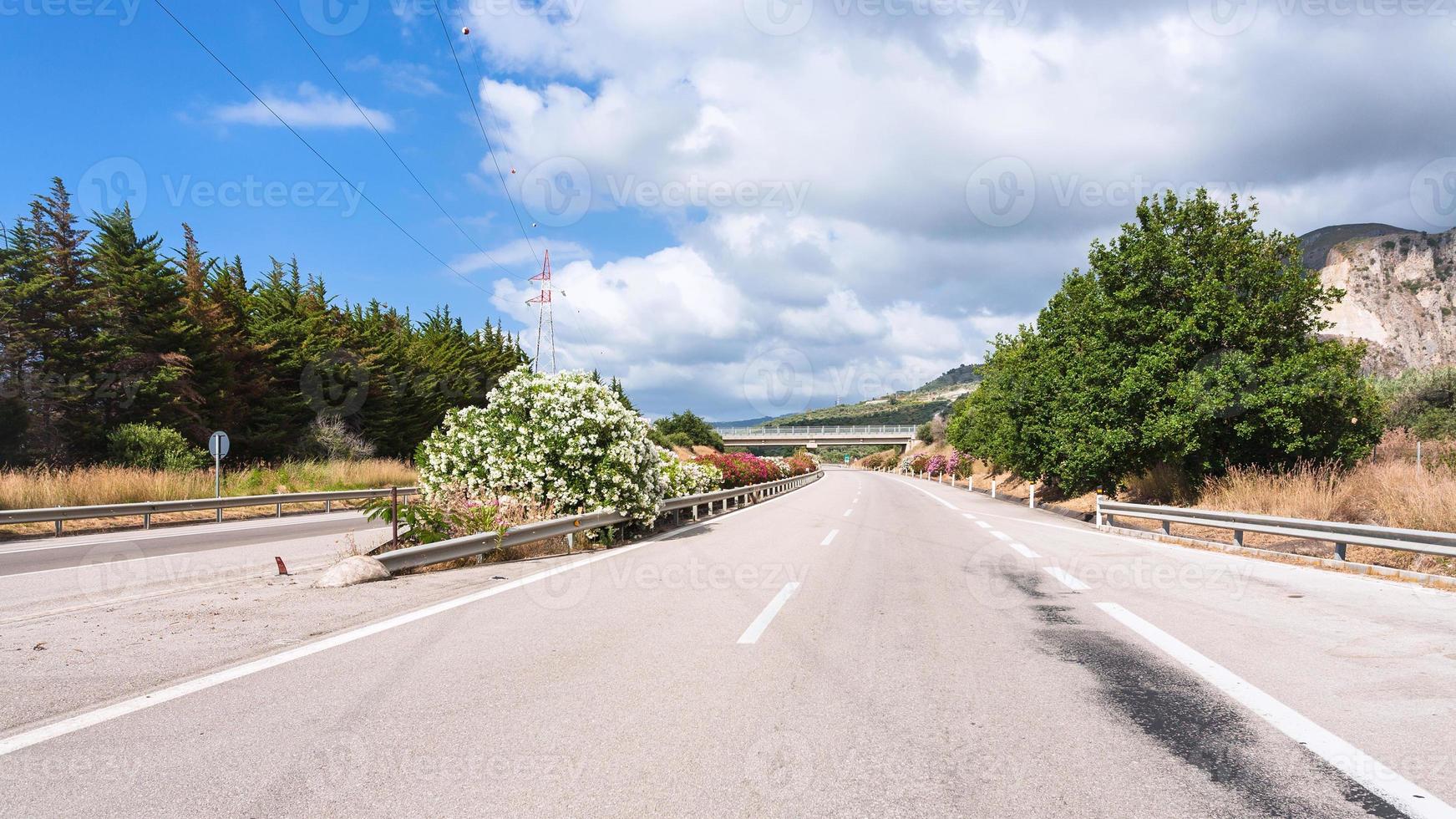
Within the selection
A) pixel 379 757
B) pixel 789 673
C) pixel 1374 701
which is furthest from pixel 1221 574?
pixel 379 757

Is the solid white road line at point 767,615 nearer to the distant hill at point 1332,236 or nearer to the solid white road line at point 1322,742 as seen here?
the solid white road line at point 1322,742

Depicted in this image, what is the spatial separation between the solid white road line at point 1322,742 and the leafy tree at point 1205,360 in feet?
48.8

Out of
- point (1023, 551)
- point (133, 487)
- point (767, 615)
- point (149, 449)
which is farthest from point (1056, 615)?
point (149, 449)

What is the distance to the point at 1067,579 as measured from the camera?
9.54m

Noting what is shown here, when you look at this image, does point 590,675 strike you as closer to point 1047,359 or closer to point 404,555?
point 404,555

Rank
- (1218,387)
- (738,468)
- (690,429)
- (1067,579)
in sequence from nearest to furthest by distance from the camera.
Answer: (1067,579) → (1218,387) → (738,468) → (690,429)

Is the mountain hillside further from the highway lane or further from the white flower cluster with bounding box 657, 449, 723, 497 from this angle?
the highway lane

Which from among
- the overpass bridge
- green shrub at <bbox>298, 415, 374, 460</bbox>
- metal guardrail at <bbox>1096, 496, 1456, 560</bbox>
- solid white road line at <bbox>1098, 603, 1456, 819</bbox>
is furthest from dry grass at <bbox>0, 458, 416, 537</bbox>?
the overpass bridge

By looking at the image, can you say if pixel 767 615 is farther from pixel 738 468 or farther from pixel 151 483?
pixel 738 468

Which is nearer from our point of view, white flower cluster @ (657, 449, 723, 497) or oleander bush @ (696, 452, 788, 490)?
white flower cluster @ (657, 449, 723, 497)

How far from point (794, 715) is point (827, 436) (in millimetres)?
97118

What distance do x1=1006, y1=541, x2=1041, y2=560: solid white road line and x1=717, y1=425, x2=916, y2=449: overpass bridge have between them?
3326 inches

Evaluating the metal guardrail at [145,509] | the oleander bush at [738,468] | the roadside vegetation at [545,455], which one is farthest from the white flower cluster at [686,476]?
the metal guardrail at [145,509]

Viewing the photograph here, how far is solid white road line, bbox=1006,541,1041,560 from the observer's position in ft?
39.7
